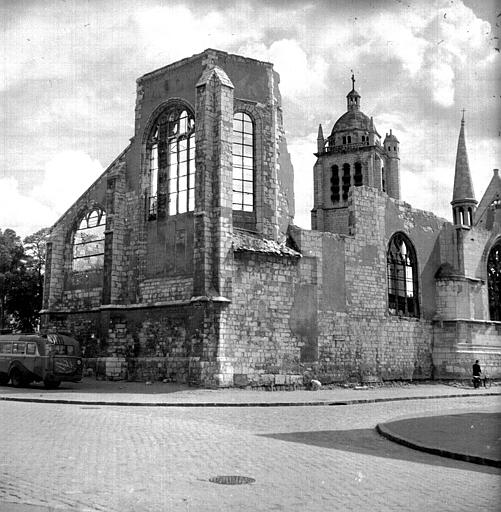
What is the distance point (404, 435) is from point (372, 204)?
1938cm

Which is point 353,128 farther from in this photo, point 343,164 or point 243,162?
point 243,162

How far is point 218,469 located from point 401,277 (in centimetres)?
2423

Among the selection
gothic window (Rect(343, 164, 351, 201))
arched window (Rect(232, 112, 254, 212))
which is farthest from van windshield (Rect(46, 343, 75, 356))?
gothic window (Rect(343, 164, 351, 201))

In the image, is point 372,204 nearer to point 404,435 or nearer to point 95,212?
point 95,212

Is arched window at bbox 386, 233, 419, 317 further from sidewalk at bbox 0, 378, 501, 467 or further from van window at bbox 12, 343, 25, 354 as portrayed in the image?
van window at bbox 12, 343, 25, 354

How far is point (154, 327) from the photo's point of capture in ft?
85.3

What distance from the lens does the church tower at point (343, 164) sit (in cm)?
6562

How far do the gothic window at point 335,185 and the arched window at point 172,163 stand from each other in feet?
133

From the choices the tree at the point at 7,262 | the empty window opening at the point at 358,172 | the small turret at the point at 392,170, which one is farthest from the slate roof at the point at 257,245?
the small turret at the point at 392,170

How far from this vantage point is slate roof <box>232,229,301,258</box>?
971 inches

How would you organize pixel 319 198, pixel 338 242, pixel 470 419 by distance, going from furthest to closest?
pixel 319 198 → pixel 338 242 → pixel 470 419

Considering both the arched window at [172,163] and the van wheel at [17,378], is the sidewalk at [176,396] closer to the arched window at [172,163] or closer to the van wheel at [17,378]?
the van wheel at [17,378]

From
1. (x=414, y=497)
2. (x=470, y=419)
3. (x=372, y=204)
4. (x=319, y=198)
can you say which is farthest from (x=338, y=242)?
(x=319, y=198)

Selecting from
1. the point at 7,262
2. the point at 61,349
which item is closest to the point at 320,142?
the point at 7,262
